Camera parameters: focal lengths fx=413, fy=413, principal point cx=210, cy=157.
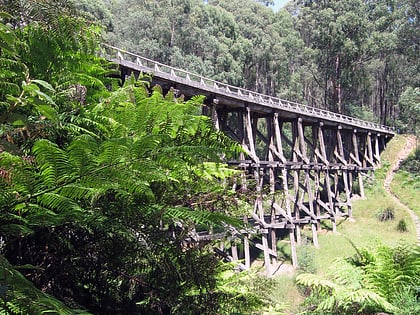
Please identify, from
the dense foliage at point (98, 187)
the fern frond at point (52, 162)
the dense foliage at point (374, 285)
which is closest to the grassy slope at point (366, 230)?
the dense foliage at point (374, 285)

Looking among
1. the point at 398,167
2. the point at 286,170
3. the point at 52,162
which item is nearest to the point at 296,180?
the point at 286,170

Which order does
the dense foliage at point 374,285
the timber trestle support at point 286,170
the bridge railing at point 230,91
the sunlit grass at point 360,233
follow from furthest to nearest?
1. the sunlit grass at point 360,233
2. the timber trestle support at point 286,170
3. the bridge railing at point 230,91
4. the dense foliage at point 374,285

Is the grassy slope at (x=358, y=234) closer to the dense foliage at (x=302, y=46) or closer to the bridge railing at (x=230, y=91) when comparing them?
the bridge railing at (x=230, y=91)

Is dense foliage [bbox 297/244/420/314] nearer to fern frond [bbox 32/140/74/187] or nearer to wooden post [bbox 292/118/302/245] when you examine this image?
fern frond [bbox 32/140/74/187]

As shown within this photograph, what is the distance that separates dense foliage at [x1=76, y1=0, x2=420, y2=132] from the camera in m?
34.2

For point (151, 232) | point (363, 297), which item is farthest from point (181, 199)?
point (363, 297)

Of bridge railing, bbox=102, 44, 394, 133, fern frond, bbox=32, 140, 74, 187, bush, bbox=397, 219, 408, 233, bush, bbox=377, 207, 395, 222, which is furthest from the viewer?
bush, bbox=377, 207, 395, 222

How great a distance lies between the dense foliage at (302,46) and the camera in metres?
34.2

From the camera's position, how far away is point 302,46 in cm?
4212

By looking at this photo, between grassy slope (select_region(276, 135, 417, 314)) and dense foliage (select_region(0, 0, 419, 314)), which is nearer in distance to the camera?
dense foliage (select_region(0, 0, 419, 314))

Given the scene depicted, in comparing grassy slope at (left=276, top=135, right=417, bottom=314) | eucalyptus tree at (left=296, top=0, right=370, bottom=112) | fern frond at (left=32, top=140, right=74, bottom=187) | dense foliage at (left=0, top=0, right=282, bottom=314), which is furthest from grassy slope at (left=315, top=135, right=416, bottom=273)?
fern frond at (left=32, top=140, right=74, bottom=187)

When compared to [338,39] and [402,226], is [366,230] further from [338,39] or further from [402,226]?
[338,39]

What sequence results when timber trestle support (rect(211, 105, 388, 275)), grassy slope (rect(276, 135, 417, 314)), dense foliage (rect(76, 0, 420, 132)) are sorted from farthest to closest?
1. dense foliage (rect(76, 0, 420, 132))
2. timber trestle support (rect(211, 105, 388, 275))
3. grassy slope (rect(276, 135, 417, 314))

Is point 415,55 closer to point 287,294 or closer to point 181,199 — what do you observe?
point 287,294
